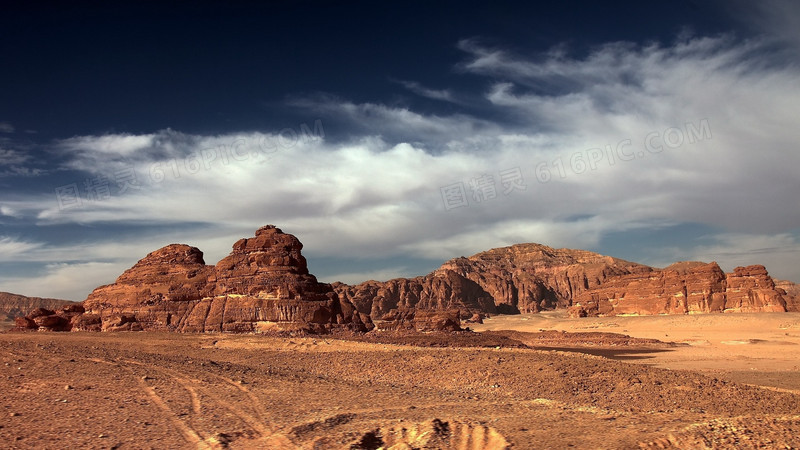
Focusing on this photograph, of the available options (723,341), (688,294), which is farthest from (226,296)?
(688,294)

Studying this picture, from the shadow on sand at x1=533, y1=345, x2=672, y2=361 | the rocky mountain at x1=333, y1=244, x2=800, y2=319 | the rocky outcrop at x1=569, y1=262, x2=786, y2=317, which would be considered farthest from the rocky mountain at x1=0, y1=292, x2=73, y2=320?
the shadow on sand at x1=533, y1=345, x2=672, y2=361

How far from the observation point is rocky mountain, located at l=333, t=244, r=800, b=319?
7450 centimetres

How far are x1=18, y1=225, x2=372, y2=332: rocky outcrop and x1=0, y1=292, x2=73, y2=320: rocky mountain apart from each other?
371ft

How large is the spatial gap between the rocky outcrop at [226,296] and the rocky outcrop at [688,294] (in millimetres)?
57630

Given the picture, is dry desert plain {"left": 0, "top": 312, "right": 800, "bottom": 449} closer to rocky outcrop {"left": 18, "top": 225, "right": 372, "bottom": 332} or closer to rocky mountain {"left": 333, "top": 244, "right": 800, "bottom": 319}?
rocky outcrop {"left": 18, "top": 225, "right": 372, "bottom": 332}

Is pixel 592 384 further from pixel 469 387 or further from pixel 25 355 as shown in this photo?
pixel 25 355

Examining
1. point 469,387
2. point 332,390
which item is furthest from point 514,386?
point 332,390

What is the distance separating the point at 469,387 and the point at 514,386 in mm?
1324

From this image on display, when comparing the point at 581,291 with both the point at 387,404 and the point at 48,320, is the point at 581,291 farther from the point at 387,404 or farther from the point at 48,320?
the point at 387,404

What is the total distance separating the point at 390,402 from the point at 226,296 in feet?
113

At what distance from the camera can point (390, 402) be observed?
11531 mm

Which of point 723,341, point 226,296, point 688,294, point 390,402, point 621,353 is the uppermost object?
point 226,296

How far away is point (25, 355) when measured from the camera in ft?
57.8

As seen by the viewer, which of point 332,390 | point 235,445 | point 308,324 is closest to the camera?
point 235,445
